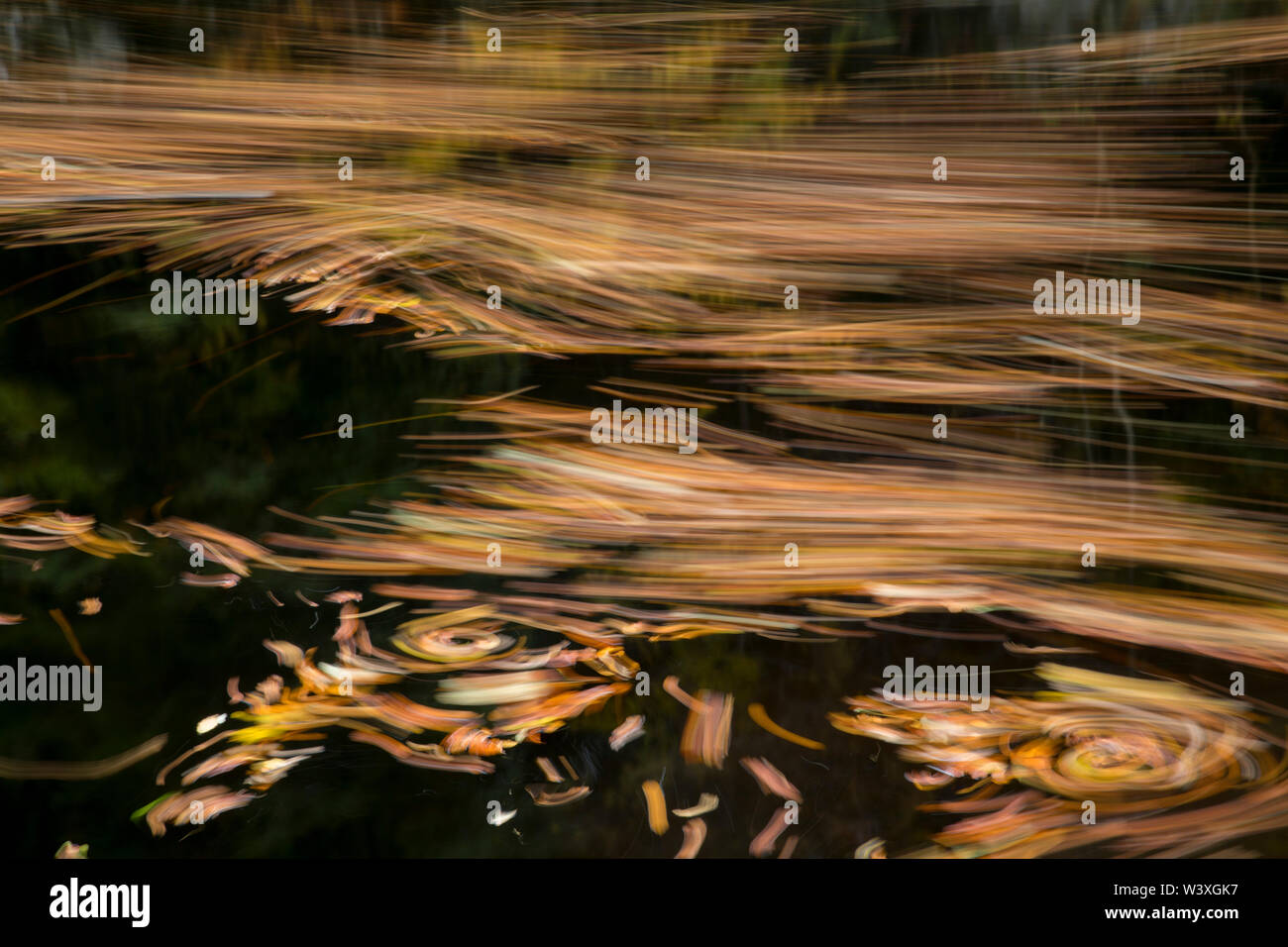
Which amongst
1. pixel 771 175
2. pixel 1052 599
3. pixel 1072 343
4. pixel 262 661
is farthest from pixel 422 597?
pixel 1072 343

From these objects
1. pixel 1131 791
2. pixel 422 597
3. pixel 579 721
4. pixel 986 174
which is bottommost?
pixel 1131 791

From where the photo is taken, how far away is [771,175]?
134 cm

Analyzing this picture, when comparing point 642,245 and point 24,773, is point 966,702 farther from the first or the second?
point 24,773

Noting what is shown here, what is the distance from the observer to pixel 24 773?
4.39 ft

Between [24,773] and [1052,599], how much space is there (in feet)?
5.80

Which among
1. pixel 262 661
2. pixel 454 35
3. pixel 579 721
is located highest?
pixel 454 35

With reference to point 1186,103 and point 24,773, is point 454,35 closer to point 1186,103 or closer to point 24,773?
point 1186,103

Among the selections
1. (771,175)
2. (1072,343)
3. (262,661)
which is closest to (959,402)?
(1072,343)

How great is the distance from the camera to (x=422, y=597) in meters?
1.35

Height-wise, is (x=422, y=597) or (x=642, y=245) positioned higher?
(x=642, y=245)

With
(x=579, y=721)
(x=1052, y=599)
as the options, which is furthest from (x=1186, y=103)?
(x=579, y=721)

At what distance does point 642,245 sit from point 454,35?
476 millimetres

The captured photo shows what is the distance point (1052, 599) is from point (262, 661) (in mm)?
1348

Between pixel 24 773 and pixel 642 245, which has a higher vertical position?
pixel 642 245
